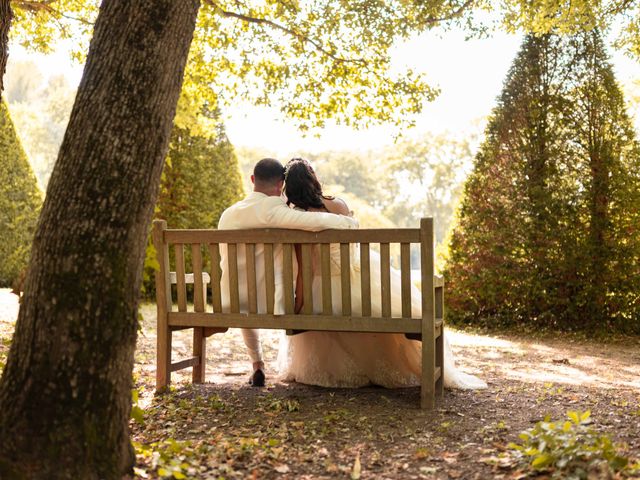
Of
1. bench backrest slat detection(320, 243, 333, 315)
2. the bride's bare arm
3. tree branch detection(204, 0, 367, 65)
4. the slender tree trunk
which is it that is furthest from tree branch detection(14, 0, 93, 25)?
bench backrest slat detection(320, 243, 333, 315)

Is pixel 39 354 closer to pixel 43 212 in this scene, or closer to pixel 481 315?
pixel 43 212

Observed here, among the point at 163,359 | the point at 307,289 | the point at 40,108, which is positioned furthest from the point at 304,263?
the point at 40,108

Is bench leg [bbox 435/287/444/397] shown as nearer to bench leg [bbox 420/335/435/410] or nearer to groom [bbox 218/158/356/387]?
bench leg [bbox 420/335/435/410]

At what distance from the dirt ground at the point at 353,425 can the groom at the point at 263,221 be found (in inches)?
24.7

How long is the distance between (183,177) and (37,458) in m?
12.0

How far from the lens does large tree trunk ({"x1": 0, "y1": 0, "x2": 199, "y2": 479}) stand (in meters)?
2.74

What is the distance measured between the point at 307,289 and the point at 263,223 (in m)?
0.53

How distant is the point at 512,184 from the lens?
412 inches

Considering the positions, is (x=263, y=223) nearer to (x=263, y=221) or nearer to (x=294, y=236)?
(x=263, y=221)

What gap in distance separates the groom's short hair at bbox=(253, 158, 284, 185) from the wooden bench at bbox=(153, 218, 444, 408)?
0.48 meters

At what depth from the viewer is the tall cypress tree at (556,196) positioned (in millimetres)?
9898

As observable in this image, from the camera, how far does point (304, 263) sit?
15.0 feet

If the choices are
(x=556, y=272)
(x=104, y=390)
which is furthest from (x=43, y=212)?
(x=556, y=272)

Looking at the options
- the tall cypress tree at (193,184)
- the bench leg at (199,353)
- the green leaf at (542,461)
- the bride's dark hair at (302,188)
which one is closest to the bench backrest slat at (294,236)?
the bride's dark hair at (302,188)
